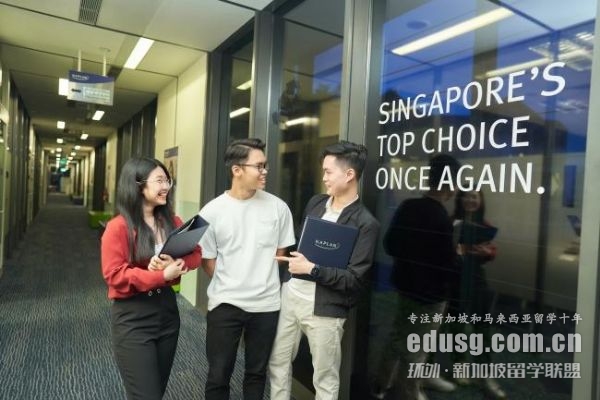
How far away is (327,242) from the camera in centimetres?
170

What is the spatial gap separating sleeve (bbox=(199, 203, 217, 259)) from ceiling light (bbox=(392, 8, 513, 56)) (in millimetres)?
1306

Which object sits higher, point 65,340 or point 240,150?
point 240,150

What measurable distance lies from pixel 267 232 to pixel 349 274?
0.45 meters

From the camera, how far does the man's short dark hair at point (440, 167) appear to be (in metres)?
1.79

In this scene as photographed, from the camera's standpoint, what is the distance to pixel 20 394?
250cm

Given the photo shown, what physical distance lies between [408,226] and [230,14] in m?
2.42

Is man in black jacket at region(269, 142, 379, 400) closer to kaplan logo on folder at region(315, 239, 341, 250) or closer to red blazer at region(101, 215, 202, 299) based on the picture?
kaplan logo on folder at region(315, 239, 341, 250)

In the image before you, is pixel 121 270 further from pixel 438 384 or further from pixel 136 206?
pixel 438 384

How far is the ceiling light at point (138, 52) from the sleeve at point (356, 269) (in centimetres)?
343

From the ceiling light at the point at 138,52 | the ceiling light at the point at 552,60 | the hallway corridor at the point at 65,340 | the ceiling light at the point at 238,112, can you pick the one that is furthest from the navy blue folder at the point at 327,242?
the ceiling light at the point at 138,52

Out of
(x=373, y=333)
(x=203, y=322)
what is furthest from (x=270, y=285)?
(x=203, y=322)

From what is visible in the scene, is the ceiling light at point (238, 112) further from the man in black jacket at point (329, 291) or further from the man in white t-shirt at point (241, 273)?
the man in black jacket at point (329, 291)

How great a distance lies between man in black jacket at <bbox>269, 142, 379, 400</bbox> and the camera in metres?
1.73

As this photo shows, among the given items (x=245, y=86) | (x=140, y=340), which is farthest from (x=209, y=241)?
(x=245, y=86)
